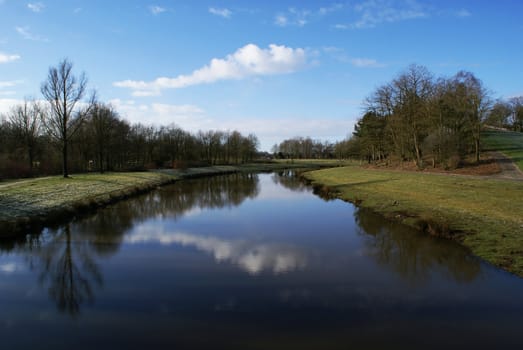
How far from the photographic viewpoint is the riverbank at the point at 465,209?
392 inches

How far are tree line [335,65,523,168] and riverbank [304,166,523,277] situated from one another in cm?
797

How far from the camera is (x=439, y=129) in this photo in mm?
32625

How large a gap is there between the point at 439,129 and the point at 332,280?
29879 millimetres

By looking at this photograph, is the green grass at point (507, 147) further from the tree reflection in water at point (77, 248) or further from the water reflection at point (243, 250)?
the tree reflection in water at point (77, 248)

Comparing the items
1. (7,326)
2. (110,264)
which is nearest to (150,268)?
(110,264)

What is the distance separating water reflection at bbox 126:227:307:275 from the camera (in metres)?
9.34

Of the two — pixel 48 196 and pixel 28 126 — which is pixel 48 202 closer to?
pixel 48 196

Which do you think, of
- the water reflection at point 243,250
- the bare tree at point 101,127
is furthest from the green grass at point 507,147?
the bare tree at point 101,127

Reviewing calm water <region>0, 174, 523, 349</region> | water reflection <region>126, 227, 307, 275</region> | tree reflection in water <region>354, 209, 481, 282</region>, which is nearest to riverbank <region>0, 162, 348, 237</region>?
calm water <region>0, 174, 523, 349</region>

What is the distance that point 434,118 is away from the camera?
110ft

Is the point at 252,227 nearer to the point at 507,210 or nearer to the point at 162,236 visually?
the point at 162,236

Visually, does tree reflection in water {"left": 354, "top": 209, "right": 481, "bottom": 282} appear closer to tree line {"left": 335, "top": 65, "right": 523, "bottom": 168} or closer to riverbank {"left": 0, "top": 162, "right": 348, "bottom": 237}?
riverbank {"left": 0, "top": 162, "right": 348, "bottom": 237}

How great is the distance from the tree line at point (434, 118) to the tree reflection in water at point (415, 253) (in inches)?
881

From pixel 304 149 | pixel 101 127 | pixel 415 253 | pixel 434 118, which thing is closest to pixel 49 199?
pixel 415 253
